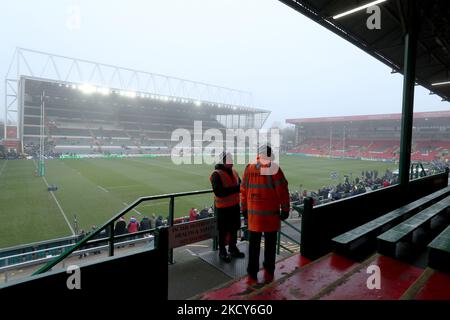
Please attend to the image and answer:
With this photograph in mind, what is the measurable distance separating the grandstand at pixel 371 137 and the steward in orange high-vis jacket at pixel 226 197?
48.6 metres

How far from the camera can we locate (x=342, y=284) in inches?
89.4

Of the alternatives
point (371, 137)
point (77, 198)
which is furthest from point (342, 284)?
point (371, 137)

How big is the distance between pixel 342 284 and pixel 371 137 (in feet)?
204

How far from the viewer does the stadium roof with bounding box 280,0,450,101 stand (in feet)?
15.7

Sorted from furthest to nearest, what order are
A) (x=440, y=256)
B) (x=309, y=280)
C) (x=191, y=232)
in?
(x=191, y=232) → (x=309, y=280) → (x=440, y=256)

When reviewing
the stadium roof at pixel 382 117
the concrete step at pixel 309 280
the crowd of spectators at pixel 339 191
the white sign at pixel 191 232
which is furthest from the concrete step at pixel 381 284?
the stadium roof at pixel 382 117

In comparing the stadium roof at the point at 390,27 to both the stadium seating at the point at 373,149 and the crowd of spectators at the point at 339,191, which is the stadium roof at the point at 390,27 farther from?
the stadium seating at the point at 373,149

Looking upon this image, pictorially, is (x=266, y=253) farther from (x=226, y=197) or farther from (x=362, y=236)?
(x=362, y=236)

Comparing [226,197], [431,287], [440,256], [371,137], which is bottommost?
[431,287]

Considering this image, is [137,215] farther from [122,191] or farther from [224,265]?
[224,265]

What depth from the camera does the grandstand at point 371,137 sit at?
4606 cm

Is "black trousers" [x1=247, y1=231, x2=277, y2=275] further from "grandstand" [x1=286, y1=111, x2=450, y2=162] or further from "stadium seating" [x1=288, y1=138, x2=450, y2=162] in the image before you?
"stadium seating" [x1=288, y1=138, x2=450, y2=162]
